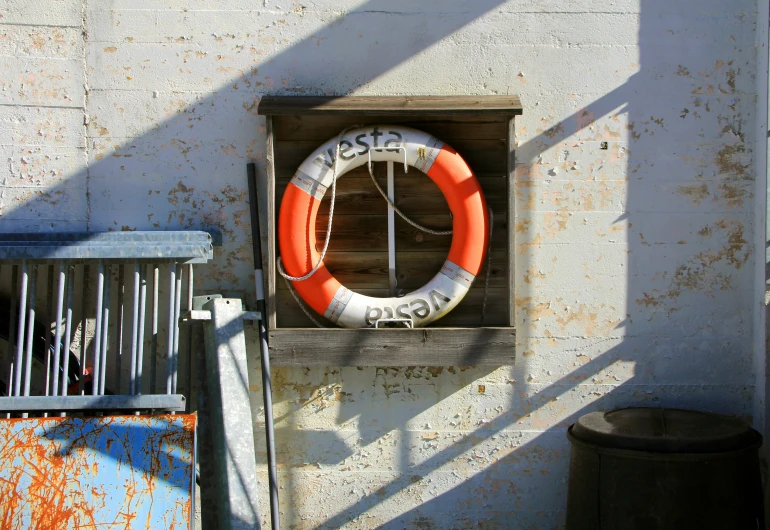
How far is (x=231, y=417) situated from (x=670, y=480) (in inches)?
59.9

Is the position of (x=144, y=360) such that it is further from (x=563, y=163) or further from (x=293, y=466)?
(x=563, y=163)

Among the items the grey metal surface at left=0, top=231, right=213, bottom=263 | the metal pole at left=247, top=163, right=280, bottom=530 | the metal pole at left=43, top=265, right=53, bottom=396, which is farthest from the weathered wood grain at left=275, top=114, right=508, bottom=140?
the metal pole at left=43, top=265, right=53, bottom=396

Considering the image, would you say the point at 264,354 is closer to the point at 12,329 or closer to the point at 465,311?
the point at 465,311

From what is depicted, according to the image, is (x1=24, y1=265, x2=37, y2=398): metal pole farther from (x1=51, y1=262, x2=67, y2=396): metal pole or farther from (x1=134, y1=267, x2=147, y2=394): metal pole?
(x1=134, y1=267, x2=147, y2=394): metal pole

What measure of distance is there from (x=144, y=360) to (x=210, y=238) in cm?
58

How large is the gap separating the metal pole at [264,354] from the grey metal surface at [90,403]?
1.04 ft

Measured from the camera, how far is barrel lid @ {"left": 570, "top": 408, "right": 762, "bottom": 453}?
2.55 m

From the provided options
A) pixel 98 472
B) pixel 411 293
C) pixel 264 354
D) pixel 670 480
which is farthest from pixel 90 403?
pixel 670 480

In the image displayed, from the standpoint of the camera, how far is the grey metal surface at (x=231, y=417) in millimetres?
2709

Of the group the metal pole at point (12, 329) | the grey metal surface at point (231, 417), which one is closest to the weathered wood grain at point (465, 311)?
the grey metal surface at point (231, 417)

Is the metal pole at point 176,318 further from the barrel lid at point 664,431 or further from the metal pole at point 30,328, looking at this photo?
the barrel lid at point 664,431

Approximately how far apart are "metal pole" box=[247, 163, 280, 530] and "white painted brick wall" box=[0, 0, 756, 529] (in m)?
0.08

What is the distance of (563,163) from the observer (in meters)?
2.98

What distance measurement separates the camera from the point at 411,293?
2.88m
